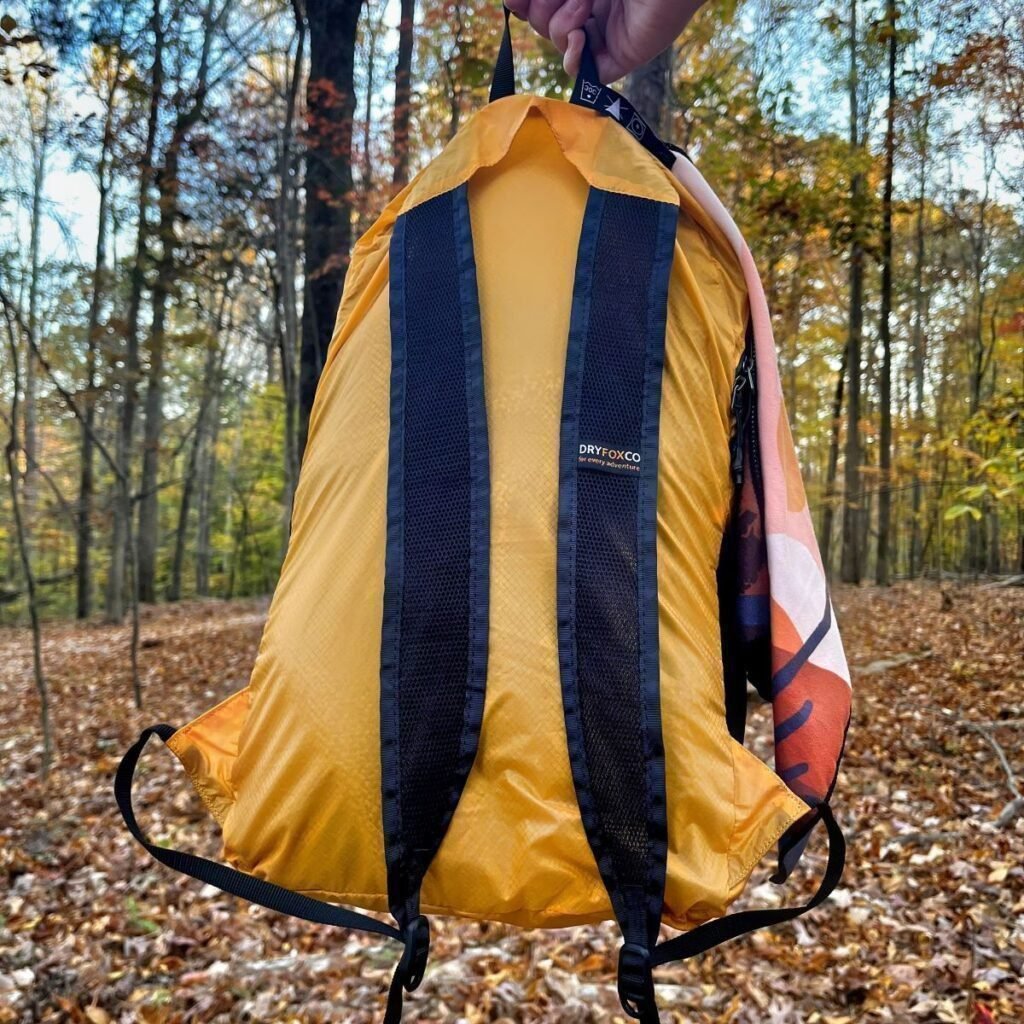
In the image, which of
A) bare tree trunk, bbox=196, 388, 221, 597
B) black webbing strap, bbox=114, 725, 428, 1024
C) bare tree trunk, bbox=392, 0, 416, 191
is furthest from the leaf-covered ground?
bare tree trunk, bbox=196, 388, 221, 597

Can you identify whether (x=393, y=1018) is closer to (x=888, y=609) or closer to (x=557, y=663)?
(x=557, y=663)

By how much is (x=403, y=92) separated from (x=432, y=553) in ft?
23.3

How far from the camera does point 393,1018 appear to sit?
102 cm

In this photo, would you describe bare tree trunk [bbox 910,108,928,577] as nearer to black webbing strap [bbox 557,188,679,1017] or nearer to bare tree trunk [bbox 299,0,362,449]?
bare tree trunk [bbox 299,0,362,449]

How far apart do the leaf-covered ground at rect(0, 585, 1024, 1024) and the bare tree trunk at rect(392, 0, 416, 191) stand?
18.5 feet

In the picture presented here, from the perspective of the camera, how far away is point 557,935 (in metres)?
3.34

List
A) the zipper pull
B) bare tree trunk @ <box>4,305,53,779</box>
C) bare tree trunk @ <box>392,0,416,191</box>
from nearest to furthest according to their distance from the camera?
1. the zipper pull
2. bare tree trunk @ <box>4,305,53,779</box>
3. bare tree trunk @ <box>392,0,416,191</box>

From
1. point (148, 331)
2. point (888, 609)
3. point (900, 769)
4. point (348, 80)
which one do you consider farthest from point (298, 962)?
point (148, 331)

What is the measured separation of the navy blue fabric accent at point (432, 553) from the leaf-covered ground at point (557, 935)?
2.27 m

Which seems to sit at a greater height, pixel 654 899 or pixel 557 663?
pixel 557 663

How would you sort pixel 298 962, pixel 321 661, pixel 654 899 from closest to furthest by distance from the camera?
pixel 654 899
pixel 321 661
pixel 298 962

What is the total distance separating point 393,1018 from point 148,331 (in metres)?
11.1

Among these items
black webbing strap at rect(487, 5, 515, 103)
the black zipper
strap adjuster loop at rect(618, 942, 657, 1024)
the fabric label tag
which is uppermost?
black webbing strap at rect(487, 5, 515, 103)

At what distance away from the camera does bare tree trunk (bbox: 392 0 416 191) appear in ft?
21.7
